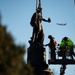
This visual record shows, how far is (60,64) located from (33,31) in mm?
3277

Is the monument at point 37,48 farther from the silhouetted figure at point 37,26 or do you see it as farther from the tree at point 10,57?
the tree at point 10,57

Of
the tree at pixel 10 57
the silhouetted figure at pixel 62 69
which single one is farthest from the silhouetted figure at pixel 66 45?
the tree at pixel 10 57

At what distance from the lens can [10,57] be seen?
774cm

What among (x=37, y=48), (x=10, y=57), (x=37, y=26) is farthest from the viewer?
(x=37, y=26)

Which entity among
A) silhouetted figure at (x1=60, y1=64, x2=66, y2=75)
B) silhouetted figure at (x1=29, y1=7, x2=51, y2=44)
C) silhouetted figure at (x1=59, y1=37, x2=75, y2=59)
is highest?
silhouetted figure at (x1=29, y1=7, x2=51, y2=44)

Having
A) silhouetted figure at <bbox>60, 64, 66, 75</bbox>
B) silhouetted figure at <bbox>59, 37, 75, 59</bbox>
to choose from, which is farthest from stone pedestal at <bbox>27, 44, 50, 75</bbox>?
silhouetted figure at <bbox>60, 64, 66, 75</bbox>

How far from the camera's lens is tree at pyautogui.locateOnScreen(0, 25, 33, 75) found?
7.61 meters

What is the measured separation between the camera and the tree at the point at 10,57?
25.0 ft

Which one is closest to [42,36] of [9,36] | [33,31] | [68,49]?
[33,31]

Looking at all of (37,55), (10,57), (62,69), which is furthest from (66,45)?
(10,57)

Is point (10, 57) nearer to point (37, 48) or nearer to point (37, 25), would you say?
point (37, 48)

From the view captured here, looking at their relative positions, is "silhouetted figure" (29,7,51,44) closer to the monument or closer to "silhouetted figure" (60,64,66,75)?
the monument

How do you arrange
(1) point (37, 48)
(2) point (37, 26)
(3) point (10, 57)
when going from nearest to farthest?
(3) point (10, 57)
(1) point (37, 48)
(2) point (37, 26)

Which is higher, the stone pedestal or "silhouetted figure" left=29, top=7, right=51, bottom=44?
"silhouetted figure" left=29, top=7, right=51, bottom=44
